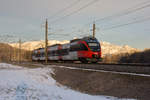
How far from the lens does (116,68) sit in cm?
1680

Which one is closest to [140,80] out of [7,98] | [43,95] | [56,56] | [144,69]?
[144,69]

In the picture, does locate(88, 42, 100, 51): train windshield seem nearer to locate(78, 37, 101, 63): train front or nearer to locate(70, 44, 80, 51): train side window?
locate(78, 37, 101, 63): train front

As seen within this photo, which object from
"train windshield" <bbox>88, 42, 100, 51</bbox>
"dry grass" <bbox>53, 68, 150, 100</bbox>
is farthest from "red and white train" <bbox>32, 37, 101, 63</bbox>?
"dry grass" <bbox>53, 68, 150, 100</bbox>

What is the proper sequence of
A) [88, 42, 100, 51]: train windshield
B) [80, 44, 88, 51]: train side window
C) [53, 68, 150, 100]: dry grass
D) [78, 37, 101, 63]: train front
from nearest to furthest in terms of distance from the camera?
1. [53, 68, 150, 100]: dry grass
2. [78, 37, 101, 63]: train front
3. [80, 44, 88, 51]: train side window
4. [88, 42, 100, 51]: train windshield

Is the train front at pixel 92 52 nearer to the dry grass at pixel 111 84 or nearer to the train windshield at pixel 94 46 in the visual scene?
the train windshield at pixel 94 46

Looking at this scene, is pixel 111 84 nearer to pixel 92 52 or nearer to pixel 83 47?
pixel 92 52

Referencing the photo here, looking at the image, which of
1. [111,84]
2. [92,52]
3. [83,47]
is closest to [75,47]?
[83,47]

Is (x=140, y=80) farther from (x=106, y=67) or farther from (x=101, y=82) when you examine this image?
(x=106, y=67)

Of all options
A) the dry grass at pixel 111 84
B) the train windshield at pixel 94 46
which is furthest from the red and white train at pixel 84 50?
the dry grass at pixel 111 84

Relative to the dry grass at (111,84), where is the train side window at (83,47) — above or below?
above

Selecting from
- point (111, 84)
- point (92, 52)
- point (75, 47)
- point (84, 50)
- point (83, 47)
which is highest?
point (75, 47)

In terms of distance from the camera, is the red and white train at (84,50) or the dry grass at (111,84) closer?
the dry grass at (111,84)

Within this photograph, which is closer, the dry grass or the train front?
the dry grass

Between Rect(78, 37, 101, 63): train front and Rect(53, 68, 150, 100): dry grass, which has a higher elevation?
Rect(78, 37, 101, 63): train front
